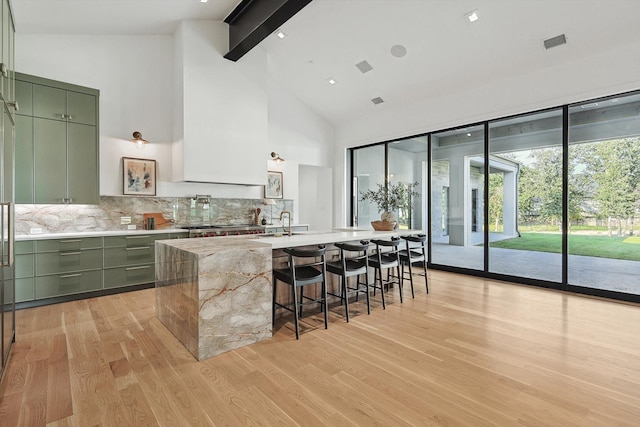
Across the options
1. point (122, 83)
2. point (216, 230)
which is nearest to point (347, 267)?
point (216, 230)

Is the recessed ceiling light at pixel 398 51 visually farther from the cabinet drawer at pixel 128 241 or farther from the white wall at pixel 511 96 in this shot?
the cabinet drawer at pixel 128 241

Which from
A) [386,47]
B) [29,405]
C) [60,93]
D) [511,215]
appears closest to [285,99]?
[386,47]

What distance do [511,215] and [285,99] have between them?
4940 millimetres

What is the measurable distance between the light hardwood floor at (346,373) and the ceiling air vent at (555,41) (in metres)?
3.36

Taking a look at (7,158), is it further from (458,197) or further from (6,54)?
(458,197)

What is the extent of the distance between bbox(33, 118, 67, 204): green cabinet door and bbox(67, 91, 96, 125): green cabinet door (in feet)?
0.55

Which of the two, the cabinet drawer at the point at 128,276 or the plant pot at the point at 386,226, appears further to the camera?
the plant pot at the point at 386,226

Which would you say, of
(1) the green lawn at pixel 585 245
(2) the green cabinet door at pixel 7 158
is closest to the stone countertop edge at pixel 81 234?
(2) the green cabinet door at pixel 7 158

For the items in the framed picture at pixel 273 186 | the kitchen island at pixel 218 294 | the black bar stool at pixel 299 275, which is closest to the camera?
the kitchen island at pixel 218 294

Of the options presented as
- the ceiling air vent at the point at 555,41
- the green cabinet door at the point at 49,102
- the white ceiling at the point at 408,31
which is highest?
the white ceiling at the point at 408,31

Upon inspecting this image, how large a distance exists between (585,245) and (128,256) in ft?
21.2

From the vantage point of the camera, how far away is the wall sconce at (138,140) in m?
4.92

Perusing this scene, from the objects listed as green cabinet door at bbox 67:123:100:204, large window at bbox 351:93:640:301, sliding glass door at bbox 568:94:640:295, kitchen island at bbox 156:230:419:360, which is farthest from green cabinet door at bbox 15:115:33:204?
sliding glass door at bbox 568:94:640:295

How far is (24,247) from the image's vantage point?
3820 mm
